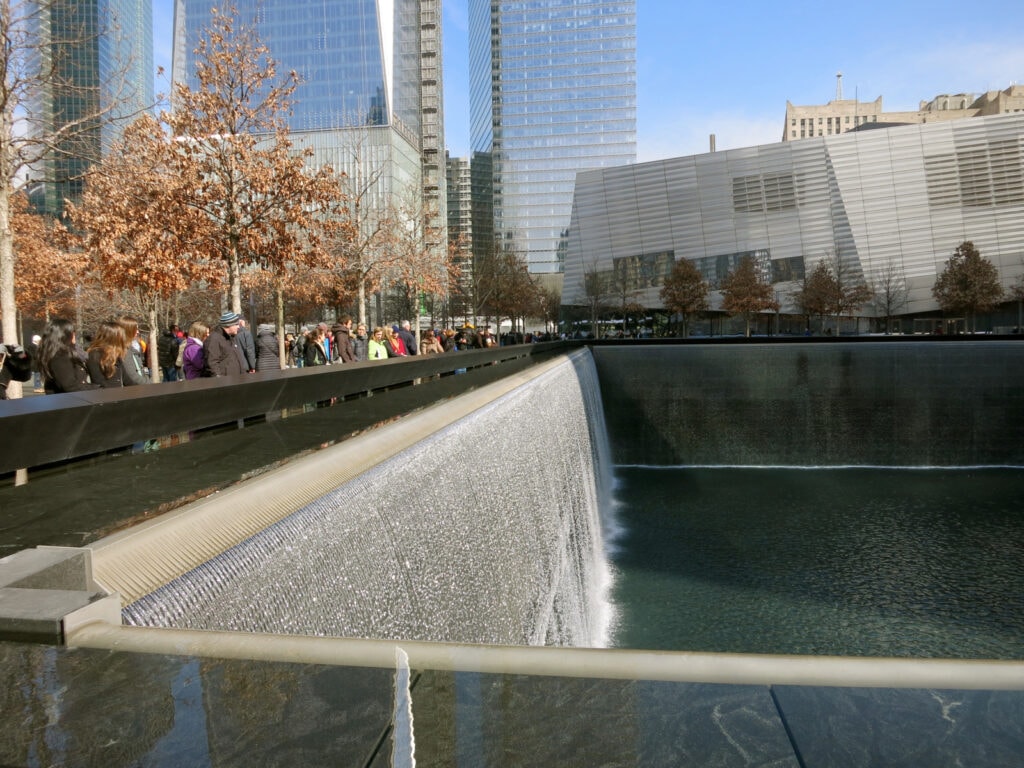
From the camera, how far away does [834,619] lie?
838 cm

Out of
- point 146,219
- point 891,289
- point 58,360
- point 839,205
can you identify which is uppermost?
point 839,205

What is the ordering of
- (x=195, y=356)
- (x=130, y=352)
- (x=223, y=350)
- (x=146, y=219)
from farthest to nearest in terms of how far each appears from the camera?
(x=146, y=219), (x=195, y=356), (x=223, y=350), (x=130, y=352)

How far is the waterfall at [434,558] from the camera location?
2326 millimetres

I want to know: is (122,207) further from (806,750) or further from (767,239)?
(767,239)

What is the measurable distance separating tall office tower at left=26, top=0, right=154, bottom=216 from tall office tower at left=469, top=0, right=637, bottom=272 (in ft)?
329

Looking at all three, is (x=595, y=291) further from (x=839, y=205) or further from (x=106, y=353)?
(x=106, y=353)

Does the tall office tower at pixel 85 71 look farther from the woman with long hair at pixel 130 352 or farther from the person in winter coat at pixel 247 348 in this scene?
the woman with long hair at pixel 130 352

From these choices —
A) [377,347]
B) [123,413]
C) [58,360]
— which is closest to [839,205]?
[377,347]

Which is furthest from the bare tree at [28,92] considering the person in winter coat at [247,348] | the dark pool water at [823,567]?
the dark pool water at [823,567]

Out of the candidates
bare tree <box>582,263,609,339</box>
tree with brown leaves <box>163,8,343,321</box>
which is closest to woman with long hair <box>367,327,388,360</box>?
tree with brown leaves <box>163,8,343,321</box>

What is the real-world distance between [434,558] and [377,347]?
10428 mm

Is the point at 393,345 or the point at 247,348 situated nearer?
the point at 247,348

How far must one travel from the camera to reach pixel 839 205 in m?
58.1

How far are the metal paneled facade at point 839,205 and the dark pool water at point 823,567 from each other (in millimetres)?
46565
